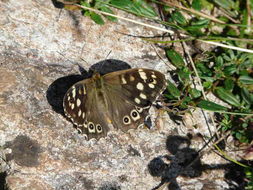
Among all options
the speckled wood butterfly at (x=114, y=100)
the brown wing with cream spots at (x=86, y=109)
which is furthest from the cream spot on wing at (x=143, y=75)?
the brown wing with cream spots at (x=86, y=109)

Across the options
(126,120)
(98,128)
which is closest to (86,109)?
(98,128)

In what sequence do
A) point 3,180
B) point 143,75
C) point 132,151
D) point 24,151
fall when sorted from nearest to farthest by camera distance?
1. point 3,180
2. point 24,151
3. point 143,75
4. point 132,151

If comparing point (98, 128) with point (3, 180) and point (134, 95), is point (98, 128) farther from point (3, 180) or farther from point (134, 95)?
point (3, 180)

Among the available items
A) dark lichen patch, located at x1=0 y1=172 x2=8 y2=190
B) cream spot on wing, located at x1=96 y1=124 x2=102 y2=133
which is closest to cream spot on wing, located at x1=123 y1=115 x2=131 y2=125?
cream spot on wing, located at x1=96 y1=124 x2=102 y2=133

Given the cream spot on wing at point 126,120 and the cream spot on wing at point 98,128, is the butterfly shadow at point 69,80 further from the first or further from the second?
the cream spot on wing at point 126,120

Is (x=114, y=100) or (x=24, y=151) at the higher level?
(x=114, y=100)

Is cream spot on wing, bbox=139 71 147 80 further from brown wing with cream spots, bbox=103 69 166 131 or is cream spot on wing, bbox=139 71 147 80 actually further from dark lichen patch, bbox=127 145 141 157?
dark lichen patch, bbox=127 145 141 157

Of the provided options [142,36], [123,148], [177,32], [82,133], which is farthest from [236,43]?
[82,133]
